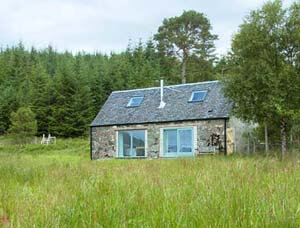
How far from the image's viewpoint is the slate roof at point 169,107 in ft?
61.2

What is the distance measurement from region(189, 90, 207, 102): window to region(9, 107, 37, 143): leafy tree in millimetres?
13231

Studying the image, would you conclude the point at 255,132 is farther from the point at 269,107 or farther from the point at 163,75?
the point at 163,75

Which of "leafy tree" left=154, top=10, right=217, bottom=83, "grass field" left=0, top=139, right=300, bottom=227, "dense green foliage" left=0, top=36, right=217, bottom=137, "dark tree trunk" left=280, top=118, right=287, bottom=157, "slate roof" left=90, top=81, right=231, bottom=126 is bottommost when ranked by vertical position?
"grass field" left=0, top=139, right=300, bottom=227

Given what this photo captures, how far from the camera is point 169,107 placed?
20297 millimetres

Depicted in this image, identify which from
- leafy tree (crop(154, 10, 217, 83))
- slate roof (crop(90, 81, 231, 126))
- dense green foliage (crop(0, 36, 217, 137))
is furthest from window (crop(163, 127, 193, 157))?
leafy tree (crop(154, 10, 217, 83))

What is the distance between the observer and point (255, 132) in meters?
17.2

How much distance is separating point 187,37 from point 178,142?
22879 mm

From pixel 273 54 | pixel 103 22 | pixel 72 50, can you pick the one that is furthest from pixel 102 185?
pixel 72 50

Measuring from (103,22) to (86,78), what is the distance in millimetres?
8838

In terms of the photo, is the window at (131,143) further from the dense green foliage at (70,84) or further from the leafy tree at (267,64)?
the dense green foliage at (70,84)

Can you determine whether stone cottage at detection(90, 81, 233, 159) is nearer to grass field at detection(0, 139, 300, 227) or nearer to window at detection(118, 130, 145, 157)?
window at detection(118, 130, 145, 157)

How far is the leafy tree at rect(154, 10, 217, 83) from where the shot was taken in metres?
40.4

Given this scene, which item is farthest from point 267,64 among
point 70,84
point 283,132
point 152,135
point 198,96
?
point 70,84

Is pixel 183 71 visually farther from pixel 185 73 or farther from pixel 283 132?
pixel 283 132
